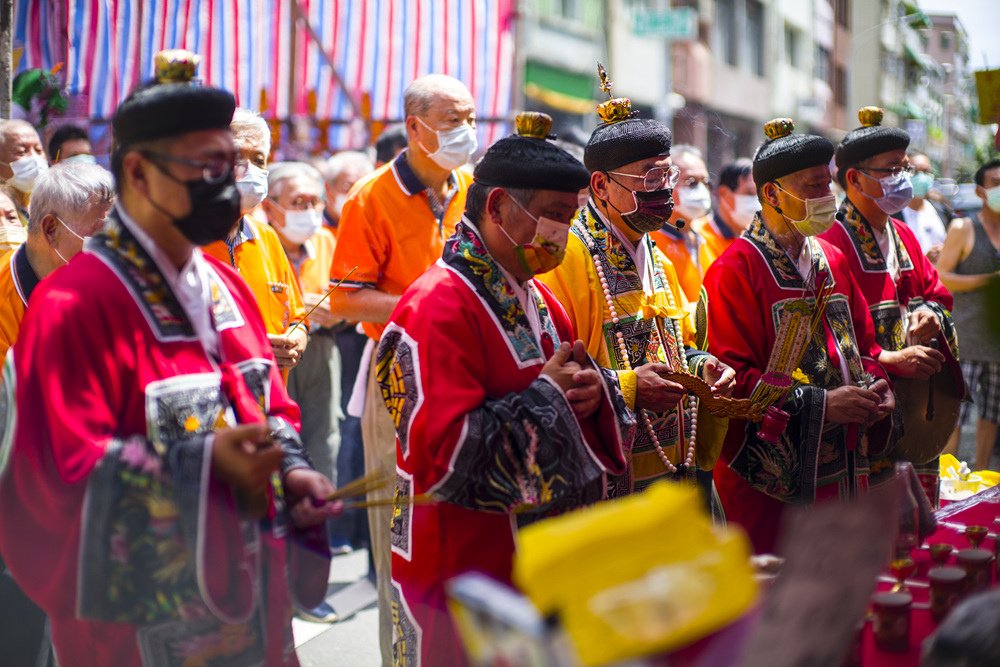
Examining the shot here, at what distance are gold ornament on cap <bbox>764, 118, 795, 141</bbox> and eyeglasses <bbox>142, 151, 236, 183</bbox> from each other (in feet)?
8.37

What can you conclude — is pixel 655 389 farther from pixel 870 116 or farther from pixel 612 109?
pixel 870 116

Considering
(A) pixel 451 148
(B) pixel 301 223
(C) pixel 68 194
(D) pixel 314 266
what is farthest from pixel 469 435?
(D) pixel 314 266

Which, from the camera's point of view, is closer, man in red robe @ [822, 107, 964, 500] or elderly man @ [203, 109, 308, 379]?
elderly man @ [203, 109, 308, 379]

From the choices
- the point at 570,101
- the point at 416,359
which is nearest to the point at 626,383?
the point at 416,359

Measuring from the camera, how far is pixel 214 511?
2422 millimetres

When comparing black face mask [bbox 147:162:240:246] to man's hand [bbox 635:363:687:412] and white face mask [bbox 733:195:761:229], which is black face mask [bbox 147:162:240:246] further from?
white face mask [bbox 733:195:761:229]

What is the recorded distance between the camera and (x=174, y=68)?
2652 mm

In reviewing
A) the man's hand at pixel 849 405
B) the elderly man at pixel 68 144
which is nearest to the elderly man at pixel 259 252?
the man's hand at pixel 849 405

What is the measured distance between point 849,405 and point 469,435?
1.79 meters

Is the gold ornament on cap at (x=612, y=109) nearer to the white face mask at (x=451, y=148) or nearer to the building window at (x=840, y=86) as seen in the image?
the white face mask at (x=451, y=148)

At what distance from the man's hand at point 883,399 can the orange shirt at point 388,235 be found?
5.62 feet

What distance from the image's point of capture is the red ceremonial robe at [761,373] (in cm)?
425

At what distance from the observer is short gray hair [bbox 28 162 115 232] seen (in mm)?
3850

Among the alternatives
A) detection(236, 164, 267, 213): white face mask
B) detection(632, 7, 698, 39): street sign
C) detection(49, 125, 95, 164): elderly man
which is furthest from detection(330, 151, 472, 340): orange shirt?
detection(632, 7, 698, 39): street sign
